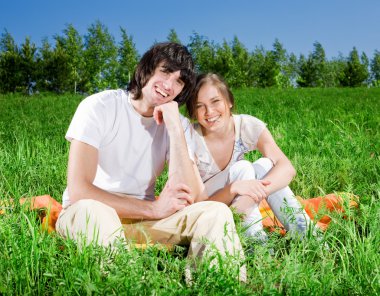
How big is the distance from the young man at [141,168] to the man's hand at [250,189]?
22 cm

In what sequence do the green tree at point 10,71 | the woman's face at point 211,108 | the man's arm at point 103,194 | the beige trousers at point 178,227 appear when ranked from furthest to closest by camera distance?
the green tree at point 10,71
the woman's face at point 211,108
the man's arm at point 103,194
the beige trousers at point 178,227

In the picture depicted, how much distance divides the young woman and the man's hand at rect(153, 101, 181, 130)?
44 centimetres

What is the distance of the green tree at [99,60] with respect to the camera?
3600 cm

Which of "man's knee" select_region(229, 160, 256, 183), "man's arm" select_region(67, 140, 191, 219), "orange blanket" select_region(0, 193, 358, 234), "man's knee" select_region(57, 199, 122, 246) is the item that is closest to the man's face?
"man's arm" select_region(67, 140, 191, 219)

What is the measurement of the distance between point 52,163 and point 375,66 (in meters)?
54.9

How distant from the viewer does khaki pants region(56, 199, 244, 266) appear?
2303mm

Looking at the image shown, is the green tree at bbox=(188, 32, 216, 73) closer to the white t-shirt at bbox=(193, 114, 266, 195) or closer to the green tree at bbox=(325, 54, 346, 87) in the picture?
the green tree at bbox=(325, 54, 346, 87)

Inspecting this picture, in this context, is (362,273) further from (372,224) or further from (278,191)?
(278,191)

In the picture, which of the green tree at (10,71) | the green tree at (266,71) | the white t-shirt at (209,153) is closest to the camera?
the white t-shirt at (209,153)

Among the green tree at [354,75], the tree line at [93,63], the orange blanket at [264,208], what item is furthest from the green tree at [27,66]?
the orange blanket at [264,208]

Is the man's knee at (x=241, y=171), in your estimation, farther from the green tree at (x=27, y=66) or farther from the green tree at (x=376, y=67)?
the green tree at (x=376, y=67)

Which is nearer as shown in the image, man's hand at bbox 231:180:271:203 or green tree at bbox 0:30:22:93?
man's hand at bbox 231:180:271:203

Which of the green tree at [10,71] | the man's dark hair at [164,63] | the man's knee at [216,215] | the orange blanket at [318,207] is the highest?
the green tree at [10,71]

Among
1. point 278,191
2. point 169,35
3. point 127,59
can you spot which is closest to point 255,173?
point 278,191
